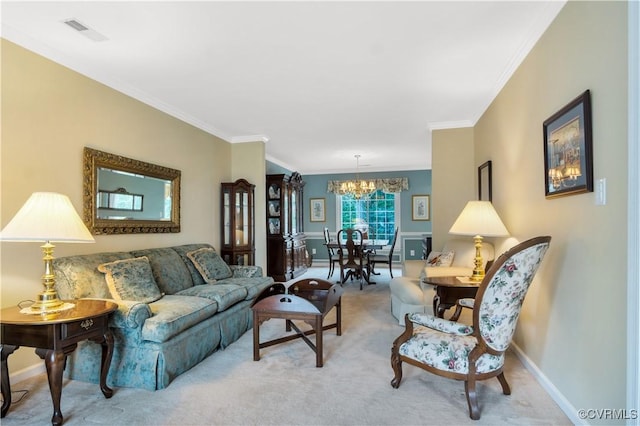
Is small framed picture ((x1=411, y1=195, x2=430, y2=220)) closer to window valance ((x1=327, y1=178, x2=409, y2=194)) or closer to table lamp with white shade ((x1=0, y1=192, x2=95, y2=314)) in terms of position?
window valance ((x1=327, y1=178, x2=409, y2=194))

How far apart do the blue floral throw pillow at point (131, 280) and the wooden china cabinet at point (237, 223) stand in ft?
6.73

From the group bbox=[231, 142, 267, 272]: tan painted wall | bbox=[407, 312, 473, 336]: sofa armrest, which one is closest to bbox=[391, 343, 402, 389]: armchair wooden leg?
bbox=[407, 312, 473, 336]: sofa armrest

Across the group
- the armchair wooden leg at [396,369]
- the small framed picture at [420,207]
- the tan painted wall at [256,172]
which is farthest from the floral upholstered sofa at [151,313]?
the small framed picture at [420,207]

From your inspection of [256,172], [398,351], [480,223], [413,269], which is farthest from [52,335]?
[413,269]

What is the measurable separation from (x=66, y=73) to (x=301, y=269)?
5.41 m

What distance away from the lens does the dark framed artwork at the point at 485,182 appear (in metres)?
3.86

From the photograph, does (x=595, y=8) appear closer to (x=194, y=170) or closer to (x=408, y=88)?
(x=408, y=88)

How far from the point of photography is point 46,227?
2.01 m

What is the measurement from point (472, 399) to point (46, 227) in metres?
2.72

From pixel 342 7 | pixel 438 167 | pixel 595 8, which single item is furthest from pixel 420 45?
pixel 438 167

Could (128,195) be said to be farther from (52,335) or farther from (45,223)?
(52,335)

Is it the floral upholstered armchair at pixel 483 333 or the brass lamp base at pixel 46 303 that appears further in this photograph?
the brass lamp base at pixel 46 303

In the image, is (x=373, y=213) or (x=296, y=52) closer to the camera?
(x=296, y=52)

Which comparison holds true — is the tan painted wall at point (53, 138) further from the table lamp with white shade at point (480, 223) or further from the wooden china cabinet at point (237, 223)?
the table lamp with white shade at point (480, 223)
